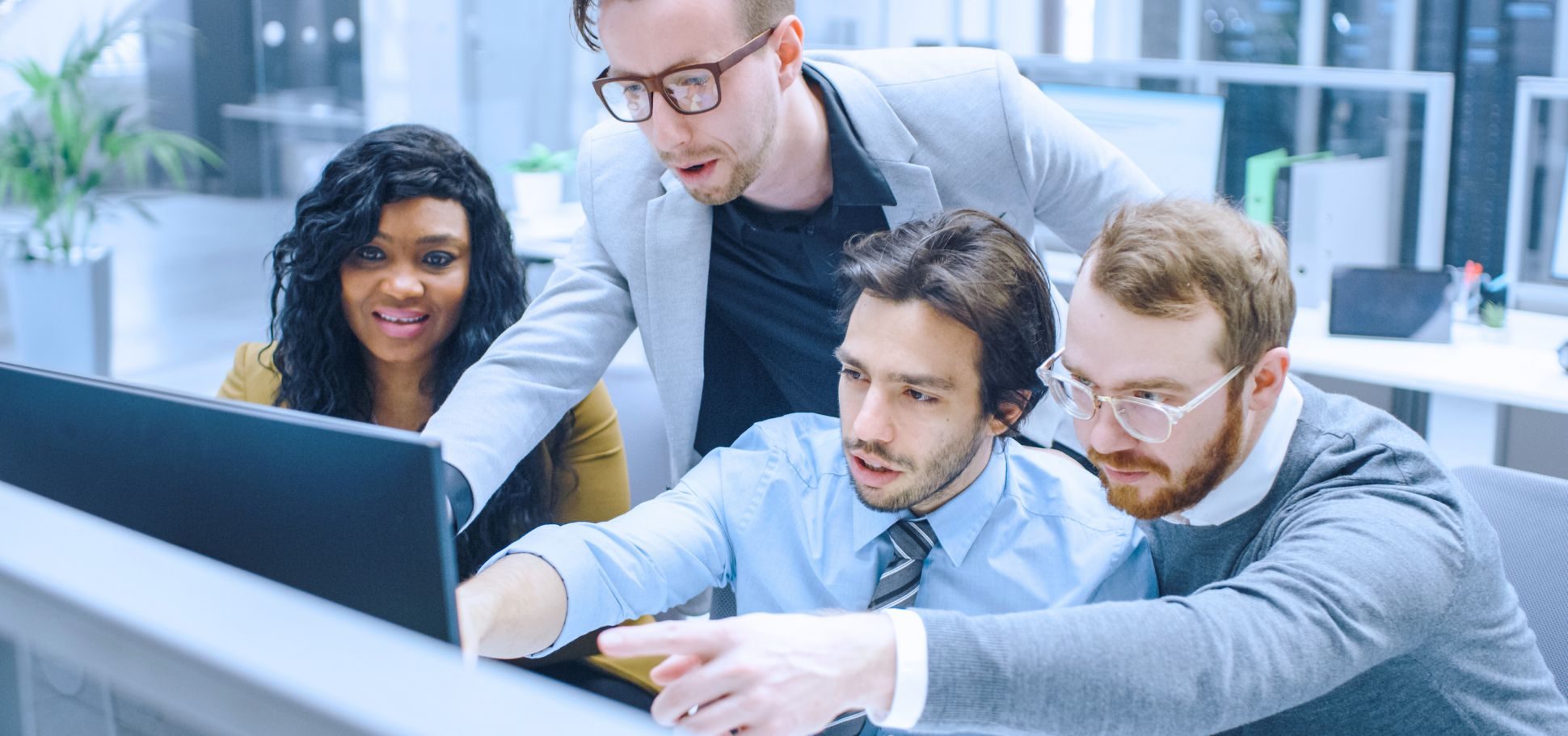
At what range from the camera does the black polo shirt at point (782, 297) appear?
1604 mm

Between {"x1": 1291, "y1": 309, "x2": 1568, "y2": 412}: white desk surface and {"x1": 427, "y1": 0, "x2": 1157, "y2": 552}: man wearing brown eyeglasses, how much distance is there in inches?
47.7

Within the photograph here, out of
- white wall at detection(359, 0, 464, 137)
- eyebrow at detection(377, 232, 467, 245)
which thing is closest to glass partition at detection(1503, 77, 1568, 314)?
eyebrow at detection(377, 232, 467, 245)

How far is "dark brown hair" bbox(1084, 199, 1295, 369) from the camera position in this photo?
1.13 metres

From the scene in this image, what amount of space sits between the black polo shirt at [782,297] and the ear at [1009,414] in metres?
0.26

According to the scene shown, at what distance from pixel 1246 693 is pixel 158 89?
18.1ft

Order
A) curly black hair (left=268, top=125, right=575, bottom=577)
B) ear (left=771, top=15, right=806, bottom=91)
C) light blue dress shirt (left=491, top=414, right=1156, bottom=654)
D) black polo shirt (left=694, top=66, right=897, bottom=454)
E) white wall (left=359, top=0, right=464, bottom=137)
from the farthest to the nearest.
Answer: white wall (left=359, top=0, right=464, bottom=137), curly black hair (left=268, top=125, right=575, bottom=577), black polo shirt (left=694, top=66, right=897, bottom=454), ear (left=771, top=15, right=806, bottom=91), light blue dress shirt (left=491, top=414, right=1156, bottom=654)

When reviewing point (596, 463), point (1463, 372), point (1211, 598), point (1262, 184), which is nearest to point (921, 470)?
point (1211, 598)

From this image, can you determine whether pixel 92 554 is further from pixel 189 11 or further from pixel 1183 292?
pixel 189 11

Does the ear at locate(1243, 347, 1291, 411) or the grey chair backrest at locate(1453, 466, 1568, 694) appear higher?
the ear at locate(1243, 347, 1291, 411)

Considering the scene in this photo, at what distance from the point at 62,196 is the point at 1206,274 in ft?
14.1

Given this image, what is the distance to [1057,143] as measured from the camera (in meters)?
1.62

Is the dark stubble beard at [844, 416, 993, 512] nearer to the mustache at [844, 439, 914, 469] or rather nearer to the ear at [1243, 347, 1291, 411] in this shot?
the mustache at [844, 439, 914, 469]

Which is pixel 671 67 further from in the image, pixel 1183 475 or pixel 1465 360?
pixel 1465 360

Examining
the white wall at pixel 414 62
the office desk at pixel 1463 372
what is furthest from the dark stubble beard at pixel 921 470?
the white wall at pixel 414 62
